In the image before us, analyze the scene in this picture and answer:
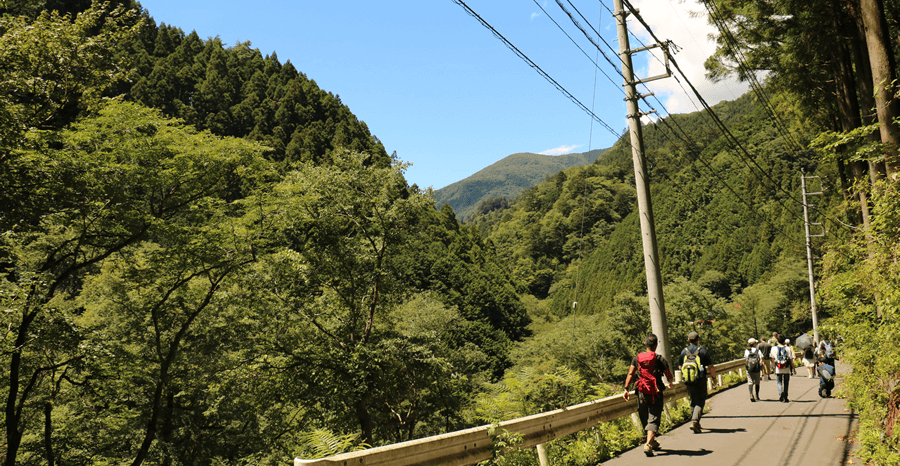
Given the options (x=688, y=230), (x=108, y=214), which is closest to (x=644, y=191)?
(x=108, y=214)

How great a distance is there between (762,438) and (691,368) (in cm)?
133

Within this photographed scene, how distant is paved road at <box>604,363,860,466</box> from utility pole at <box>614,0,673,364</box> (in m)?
1.70

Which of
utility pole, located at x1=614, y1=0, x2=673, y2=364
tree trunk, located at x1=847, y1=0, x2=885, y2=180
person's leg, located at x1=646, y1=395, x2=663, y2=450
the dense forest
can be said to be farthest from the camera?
utility pole, located at x1=614, y1=0, x2=673, y2=364

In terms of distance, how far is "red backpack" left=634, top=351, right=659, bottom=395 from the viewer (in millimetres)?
6684

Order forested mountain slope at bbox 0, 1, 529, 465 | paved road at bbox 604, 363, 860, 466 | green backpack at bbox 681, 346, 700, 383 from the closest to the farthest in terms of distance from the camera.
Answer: paved road at bbox 604, 363, 860, 466
green backpack at bbox 681, 346, 700, 383
forested mountain slope at bbox 0, 1, 529, 465

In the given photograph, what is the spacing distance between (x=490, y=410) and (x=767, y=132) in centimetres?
13313

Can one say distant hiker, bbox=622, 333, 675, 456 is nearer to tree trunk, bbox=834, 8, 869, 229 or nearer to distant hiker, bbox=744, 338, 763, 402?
distant hiker, bbox=744, 338, 763, 402

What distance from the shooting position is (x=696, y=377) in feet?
26.5

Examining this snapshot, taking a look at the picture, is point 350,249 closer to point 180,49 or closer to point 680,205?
point 180,49

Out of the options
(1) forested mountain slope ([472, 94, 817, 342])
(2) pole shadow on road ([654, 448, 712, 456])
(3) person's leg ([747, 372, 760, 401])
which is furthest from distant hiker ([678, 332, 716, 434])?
(1) forested mountain slope ([472, 94, 817, 342])

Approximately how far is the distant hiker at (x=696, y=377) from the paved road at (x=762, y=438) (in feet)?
0.96

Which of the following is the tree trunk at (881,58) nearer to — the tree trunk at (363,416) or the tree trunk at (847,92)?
the tree trunk at (847,92)

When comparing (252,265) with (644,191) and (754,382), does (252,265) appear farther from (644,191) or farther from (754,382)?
(754,382)

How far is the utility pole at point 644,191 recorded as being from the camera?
30.7 feet
